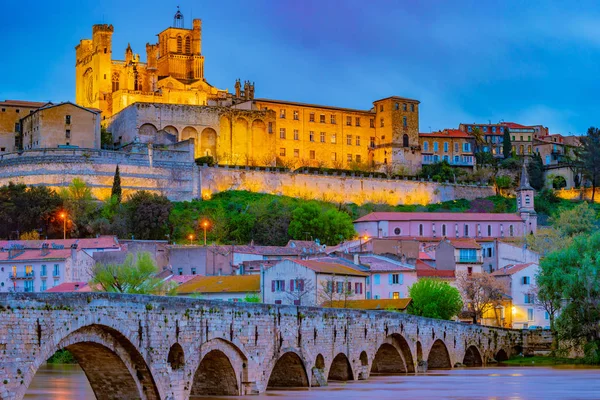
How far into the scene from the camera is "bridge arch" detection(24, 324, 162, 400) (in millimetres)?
29969

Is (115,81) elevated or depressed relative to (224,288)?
elevated

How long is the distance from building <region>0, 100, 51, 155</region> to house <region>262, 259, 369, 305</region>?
199ft

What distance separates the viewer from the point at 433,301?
209 ft

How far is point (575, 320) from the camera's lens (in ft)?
180

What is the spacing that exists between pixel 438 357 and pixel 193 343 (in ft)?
84.8

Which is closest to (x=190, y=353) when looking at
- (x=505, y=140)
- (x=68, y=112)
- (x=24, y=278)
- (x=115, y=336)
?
(x=115, y=336)

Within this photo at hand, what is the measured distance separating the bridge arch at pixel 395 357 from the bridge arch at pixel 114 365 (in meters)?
21.8

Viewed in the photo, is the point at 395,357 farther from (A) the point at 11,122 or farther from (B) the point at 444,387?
(A) the point at 11,122

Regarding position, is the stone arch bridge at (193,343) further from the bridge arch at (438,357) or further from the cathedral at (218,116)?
the cathedral at (218,116)

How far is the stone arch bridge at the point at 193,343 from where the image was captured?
1049 inches

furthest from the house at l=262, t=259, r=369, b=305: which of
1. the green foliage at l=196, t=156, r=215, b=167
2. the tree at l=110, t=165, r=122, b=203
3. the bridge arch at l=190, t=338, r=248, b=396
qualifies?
the green foliage at l=196, t=156, r=215, b=167

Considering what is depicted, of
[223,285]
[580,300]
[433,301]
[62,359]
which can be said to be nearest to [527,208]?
[433,301]

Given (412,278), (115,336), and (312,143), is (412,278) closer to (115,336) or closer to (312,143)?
(115,336)

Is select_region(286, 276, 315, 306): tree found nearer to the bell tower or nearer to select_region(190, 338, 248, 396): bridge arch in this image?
select_region(190, 338, 248, 396): bridge arch
